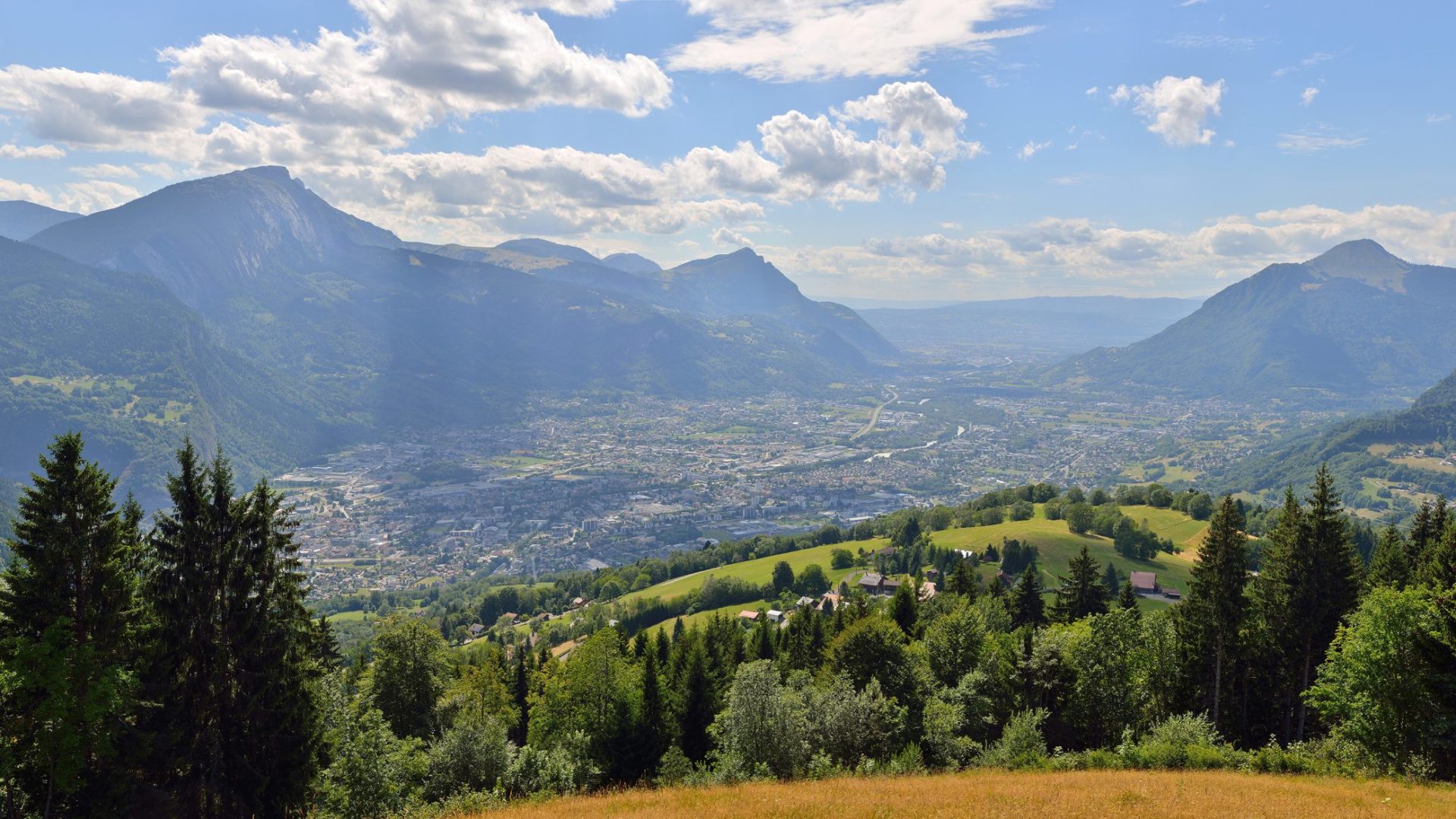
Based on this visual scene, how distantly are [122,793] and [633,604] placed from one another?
9120 centimetres

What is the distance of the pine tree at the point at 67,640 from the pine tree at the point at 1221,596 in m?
42.1

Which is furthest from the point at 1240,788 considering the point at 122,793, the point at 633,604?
the point at 633,604

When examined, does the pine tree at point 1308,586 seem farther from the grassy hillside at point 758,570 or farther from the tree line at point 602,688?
the grassy hillside at point 758,570

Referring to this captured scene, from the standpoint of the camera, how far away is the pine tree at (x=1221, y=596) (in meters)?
34.2

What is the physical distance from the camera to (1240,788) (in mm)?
19125

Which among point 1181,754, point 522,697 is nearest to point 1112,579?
point 522,697

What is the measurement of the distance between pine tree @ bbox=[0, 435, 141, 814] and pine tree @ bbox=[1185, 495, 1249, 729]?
4208cm

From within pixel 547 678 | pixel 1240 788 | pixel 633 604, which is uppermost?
pixel 1240 788

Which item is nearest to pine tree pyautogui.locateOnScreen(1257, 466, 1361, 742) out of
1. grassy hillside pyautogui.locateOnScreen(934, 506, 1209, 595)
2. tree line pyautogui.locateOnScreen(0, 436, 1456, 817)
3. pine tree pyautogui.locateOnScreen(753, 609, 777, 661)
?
tree line pyautogui.locateOnScreen(0, 436, 1456, 817)

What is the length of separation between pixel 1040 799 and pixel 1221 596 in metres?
23.6

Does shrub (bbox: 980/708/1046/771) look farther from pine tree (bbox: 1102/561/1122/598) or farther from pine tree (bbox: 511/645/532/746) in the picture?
pine tree (bbox: 1102/561/1122/598)

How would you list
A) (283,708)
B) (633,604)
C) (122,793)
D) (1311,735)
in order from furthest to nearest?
(633,604), (1311,735), (283,708), (122,793)

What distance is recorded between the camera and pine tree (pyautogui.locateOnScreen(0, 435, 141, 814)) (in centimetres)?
1931

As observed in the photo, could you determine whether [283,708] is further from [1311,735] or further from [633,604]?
[633,604]
